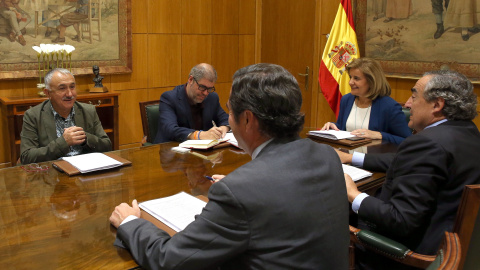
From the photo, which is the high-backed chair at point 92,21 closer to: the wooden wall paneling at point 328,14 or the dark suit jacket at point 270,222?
the wooden wall paneling at point 328,14

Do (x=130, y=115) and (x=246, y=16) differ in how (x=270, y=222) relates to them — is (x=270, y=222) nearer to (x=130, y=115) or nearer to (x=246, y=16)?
(x=130, y=115)

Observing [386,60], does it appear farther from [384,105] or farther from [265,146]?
[265,146]

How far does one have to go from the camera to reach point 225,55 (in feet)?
21.7

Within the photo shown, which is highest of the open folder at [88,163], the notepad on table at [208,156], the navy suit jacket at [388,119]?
the navy suit jacket at [388,119]

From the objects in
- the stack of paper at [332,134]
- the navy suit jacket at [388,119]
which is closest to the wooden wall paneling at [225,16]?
the navy suit jacket at [388,119]

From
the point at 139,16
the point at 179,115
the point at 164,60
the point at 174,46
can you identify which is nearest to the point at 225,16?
the point at 174,46

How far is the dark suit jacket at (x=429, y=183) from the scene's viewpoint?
183 cm

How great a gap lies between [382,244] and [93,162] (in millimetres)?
1590

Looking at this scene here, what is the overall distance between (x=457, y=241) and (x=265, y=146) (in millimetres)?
628

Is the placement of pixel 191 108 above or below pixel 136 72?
below

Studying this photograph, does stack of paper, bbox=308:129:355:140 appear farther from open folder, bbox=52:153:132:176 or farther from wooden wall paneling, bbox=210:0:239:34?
wooden wall paneling, bbox=210:0:239:34

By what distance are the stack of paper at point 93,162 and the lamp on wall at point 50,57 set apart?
8.44ft

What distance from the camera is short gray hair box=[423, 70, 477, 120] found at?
2.00 m

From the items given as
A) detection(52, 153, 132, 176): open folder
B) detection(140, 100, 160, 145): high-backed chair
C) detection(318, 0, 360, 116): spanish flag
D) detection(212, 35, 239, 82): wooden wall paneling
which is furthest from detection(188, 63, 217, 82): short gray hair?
detection(212, 35, 239, 82): wooden wall paneling
